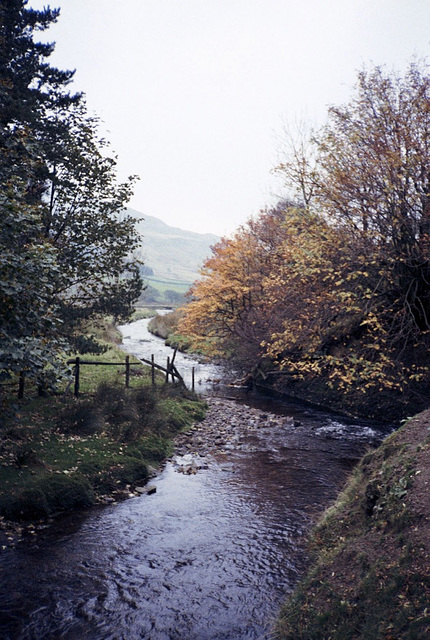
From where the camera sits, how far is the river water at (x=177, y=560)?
6.80 meters

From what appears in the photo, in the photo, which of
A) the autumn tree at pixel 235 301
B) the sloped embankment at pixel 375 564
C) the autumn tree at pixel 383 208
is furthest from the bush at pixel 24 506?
the autumn tree at pixel 235 301

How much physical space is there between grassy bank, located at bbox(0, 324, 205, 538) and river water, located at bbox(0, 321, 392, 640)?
681mm

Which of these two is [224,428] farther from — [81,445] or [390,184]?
[390,184]

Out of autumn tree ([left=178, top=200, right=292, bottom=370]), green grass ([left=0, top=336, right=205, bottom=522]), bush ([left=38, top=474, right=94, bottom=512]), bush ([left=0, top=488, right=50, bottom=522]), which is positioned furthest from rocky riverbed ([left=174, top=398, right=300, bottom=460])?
autumn tree ([left=178, top=200, right=292, bottom=370])

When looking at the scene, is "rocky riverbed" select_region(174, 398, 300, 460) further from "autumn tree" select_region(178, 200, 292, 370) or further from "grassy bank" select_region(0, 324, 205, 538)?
"autumn tree" select_region(178, 200, 292, 370)

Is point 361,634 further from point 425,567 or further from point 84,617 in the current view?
point 84,617

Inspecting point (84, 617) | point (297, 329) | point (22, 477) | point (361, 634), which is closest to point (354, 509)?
point (361, 634)

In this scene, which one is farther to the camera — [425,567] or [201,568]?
[201,568]

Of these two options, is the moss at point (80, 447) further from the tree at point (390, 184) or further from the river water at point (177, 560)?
the tree at point (390, 184)

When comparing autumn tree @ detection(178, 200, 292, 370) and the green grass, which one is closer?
the green grass

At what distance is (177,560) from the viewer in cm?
861

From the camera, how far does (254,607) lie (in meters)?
7.18

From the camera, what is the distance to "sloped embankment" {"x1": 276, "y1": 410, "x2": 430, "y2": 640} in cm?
532

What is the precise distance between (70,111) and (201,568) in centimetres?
1755
